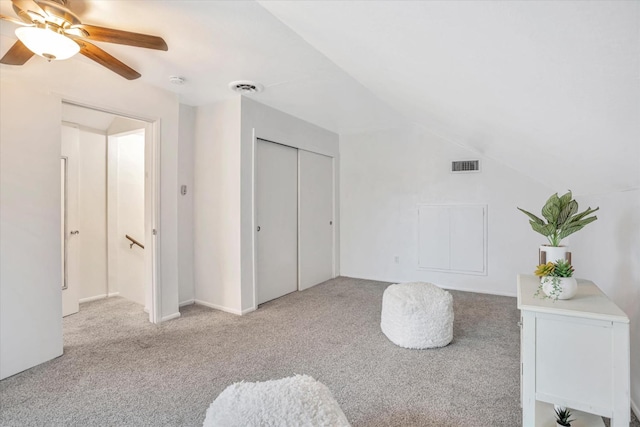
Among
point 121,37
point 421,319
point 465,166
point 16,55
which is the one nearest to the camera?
point 121,37

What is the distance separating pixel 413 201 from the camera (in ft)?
15.4

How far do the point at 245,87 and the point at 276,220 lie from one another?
1665mm

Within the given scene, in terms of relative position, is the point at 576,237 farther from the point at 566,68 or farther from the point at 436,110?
the point at 566,68

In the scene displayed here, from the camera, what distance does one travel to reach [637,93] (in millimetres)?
A: 932

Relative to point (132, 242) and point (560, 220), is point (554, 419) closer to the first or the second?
point (560, 220)

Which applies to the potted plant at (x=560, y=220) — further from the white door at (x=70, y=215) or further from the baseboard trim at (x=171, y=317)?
the white door at (x=70, y=215)

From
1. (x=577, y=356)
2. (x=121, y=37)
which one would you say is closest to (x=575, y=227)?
(x=577, y=356)

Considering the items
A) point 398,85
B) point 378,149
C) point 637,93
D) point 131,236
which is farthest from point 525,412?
point 131,236

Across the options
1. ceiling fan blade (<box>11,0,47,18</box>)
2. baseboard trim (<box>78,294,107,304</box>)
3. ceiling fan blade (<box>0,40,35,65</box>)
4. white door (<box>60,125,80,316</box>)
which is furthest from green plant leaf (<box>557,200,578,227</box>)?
baseboard trim (<box>78,294,107,304</box>)

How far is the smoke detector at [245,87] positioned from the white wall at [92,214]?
2.20 m

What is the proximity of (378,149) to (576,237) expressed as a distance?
2761 millimetres

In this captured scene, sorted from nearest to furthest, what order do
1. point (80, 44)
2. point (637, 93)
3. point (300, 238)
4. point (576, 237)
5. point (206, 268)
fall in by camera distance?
point (637, 93) → point (80, 44) → point (576, 237) → point (206, 268) → point (300, 238)

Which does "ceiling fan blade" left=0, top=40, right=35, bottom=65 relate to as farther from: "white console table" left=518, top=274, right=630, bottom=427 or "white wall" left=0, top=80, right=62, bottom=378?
"white console table" left=518, top=274, right=630, bottom=427

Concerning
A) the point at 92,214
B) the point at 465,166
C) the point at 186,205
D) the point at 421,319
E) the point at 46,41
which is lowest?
the point at 421,319
